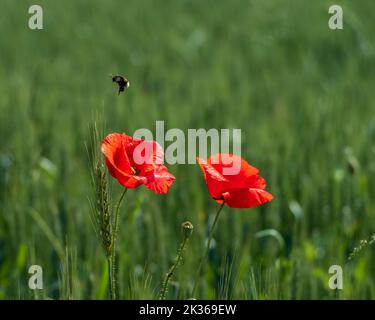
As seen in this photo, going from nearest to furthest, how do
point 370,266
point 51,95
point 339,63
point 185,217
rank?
point 370,266, point 185,217, point 51,95, point 339,63

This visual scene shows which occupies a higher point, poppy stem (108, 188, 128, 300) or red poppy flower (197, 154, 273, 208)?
red poppy flower (197, 154, 273, 208)

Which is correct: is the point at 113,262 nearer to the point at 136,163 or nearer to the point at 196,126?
the point at 136,163

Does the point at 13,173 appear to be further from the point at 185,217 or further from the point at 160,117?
the point at 160,117

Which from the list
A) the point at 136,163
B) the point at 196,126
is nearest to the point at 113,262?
the point at 136,163

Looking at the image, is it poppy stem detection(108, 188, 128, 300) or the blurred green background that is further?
the blurred green background

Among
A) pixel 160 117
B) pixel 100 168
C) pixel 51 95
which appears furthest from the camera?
pixel 51 95
